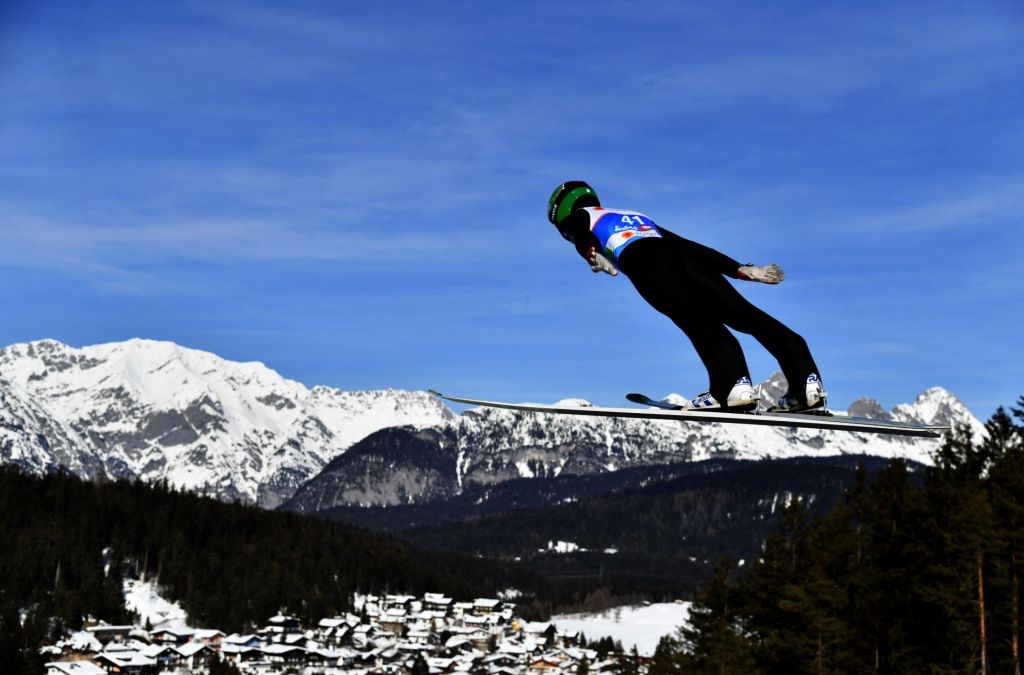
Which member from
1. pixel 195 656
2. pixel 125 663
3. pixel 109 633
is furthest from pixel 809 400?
pixel 109 633

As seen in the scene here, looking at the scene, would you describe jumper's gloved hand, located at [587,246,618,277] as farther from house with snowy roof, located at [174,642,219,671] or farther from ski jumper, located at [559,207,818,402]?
house with snowy roof, located at [174,642,219,671]

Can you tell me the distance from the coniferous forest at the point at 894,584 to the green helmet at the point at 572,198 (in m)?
35.2

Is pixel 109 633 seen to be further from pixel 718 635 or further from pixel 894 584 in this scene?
pixel 894 584

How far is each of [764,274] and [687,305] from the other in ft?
1.80

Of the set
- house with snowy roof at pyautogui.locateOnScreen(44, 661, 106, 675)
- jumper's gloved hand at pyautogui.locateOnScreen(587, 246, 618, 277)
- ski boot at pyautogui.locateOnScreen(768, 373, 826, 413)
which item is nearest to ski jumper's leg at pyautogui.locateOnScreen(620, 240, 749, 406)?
jumper's gloved hand at pyautogui.locateOnScreen(587, 246, 618, 277)

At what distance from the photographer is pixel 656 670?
6762cm

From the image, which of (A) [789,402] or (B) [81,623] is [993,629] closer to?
(A) [789,402]

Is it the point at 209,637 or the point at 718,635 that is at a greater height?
the point at 718,635

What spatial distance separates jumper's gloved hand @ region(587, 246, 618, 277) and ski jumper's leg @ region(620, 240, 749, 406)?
0.14 m

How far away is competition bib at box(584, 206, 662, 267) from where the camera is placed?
786cm

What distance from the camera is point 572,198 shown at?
8.18 meters

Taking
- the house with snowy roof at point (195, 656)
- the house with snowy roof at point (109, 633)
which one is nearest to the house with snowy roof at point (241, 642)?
the house with snowy roof at point (195, 656)

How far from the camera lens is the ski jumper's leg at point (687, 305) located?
7809 mm

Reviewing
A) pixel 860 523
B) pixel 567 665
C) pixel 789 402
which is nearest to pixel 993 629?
pixel 860 523
